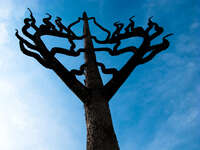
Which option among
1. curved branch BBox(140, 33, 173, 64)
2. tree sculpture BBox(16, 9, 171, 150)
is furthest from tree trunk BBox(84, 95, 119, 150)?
curved branch BBox(140, 33, 173, 64)

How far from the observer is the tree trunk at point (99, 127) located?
2.75m

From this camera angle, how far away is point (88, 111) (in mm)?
3244

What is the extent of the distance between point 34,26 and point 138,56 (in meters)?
2.48

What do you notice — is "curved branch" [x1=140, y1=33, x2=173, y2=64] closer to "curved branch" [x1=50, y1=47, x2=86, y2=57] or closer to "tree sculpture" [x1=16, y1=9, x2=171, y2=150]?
"tree sculpture" [x1=16, y1=9, x2=171, y2=150]

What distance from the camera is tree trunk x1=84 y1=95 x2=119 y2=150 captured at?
9.02ft

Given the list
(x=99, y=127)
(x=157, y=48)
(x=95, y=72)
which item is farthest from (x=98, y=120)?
(x=157, y=48)

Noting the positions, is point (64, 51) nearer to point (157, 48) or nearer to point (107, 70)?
point (107, 70)

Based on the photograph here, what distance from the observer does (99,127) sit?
9.64ft

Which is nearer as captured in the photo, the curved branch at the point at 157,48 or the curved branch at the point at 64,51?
the curved branch at the point at 64,51

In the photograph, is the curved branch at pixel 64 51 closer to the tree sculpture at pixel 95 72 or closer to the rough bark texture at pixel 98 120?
the tree sculpture at pixel 95 72

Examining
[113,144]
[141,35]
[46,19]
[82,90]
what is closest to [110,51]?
[141,35]

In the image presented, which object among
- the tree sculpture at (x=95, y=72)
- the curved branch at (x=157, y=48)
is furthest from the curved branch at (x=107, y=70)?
the curved branch at (x=157, y=48)

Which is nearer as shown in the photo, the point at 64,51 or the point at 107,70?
the point at 107,70

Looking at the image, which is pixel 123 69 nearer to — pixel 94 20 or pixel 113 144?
pixel 113 144
